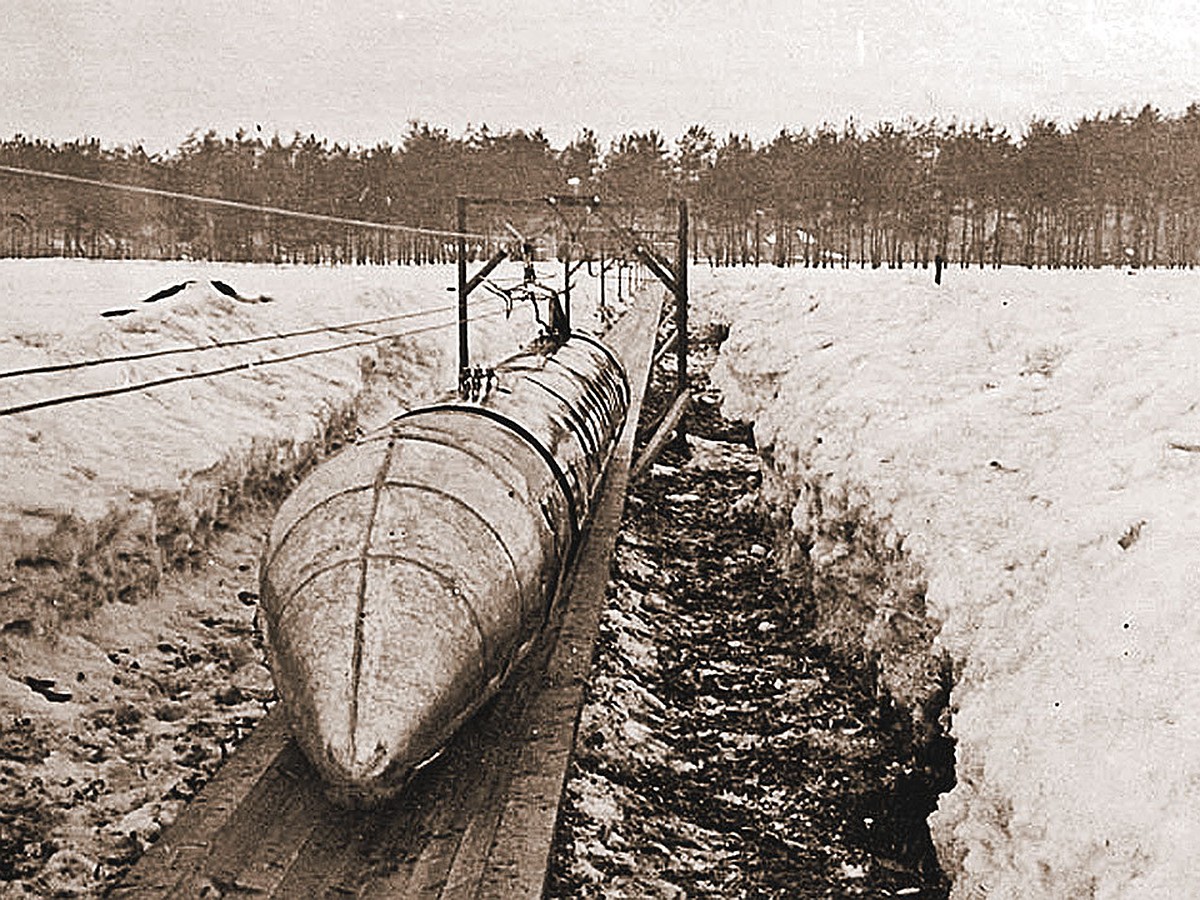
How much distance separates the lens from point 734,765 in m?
6.23

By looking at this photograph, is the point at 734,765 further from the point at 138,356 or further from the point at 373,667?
the point at 138,356

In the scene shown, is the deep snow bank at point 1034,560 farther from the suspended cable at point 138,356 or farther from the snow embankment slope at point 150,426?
the snow embankment slope at point 150,426

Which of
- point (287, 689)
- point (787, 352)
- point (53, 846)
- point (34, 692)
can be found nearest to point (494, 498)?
point (287, 689)

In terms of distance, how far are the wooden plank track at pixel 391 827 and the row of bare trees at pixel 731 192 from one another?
190 feet

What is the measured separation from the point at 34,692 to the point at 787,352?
431 inches

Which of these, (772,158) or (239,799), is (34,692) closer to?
(239,799)

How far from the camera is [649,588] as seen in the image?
9414 millimetres

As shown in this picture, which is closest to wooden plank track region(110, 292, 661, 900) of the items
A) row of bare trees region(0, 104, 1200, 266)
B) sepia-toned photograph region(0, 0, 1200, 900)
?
sepia-toned photograph region(0, 0, 1200, 900)

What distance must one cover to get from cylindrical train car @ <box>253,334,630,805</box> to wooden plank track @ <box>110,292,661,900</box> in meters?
0.27

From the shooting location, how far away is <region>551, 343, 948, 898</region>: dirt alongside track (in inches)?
199

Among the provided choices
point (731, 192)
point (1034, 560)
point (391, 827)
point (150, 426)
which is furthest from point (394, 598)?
point (731, 192)

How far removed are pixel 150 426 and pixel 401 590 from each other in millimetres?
5291

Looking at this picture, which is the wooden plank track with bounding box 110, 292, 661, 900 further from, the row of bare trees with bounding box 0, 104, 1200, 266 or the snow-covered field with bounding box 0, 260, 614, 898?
the row of bare trees with bounding box 0, 104, 1200, 266

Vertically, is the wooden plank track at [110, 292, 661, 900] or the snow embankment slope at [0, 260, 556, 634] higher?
the snow embankment slope at [0, 260, 556, 634]
